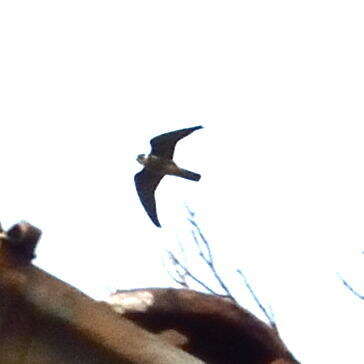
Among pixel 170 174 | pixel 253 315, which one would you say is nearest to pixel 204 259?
pixel 170 174

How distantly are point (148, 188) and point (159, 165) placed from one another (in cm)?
15

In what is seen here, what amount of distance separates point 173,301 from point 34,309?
0.69 meters

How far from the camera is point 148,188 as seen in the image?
5.42m

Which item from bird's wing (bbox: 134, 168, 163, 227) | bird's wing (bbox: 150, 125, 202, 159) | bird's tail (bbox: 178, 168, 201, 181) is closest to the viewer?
bird's wing (bbox: 134, 168, 163, 227)

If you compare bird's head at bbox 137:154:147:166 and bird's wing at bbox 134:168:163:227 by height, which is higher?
bird's head at bbox 137:154:147:166

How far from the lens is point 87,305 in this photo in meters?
1.69

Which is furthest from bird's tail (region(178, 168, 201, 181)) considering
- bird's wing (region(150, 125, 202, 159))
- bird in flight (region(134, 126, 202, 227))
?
bird's wing (region(150, 125, 202, 159))

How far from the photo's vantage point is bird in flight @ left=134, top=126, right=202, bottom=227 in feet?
17.6

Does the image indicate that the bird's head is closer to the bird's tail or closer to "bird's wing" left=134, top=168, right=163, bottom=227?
"bird's wing" left=134, top=168, right=163, bottom=227

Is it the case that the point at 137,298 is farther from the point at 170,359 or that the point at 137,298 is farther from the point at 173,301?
the point at 170,359

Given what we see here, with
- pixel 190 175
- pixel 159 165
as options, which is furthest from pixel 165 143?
pixel 190 175

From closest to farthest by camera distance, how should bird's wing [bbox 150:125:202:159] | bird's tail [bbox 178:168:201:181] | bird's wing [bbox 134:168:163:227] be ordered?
bird's wing [bbox 134:168:163:227]
bird's tail [bbox 178:168:201:181]
bird's wing [bbox 150:125:202:159]

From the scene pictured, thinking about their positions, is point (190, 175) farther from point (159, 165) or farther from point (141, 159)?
point (141, 159)

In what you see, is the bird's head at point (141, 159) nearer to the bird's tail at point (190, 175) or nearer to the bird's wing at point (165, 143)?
the bird's wing at point (165, 143)
